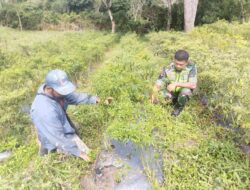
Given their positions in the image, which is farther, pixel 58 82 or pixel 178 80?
pixel 178 80

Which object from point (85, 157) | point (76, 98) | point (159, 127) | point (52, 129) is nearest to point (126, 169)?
point (85, 157)

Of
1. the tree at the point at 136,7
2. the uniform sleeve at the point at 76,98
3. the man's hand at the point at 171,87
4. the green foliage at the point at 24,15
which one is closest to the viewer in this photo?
the uniform sleeve at the point at 76,98

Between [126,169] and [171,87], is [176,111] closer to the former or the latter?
[171,87]

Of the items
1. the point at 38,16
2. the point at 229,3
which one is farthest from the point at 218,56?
the point at 38,16

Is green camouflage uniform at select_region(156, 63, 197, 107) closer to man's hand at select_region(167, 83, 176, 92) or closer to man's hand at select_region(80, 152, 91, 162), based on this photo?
man's hand at select_region(167, 83, 176, 92)

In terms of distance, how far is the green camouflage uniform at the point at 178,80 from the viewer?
3.85 meters

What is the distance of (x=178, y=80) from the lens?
393 centimetres

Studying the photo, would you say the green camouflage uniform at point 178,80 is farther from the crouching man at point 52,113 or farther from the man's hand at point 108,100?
the crouching man at point 52,113

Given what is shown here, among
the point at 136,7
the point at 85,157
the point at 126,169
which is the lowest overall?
the point at 126,169

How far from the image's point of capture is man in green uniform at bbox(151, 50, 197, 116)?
12.3 feet

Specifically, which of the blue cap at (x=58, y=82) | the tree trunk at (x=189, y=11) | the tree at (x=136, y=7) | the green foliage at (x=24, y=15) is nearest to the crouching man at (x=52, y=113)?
the blue cap at (x=58, y=82)

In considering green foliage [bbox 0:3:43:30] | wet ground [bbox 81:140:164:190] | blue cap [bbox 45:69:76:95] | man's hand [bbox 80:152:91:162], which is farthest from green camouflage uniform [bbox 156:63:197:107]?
green foliage [bbox 0:3:43:30]

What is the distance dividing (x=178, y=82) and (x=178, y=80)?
41mm

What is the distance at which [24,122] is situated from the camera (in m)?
4.41
